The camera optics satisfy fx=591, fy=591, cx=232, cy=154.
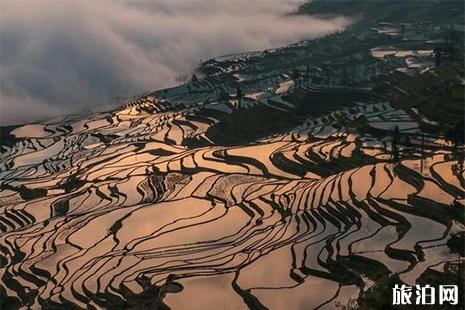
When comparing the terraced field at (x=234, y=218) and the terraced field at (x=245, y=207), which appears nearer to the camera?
the terraced field at (x=245, y=207)

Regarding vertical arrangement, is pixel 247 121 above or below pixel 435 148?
above

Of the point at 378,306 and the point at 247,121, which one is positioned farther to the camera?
the point at 247,121

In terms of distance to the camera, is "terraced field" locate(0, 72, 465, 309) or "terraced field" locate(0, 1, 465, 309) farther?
"terraced field" locate(0, 72, 465, 309)

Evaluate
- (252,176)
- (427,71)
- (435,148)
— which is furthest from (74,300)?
(427,71)

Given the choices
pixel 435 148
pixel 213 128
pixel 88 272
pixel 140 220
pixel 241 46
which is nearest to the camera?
pixel 88 272

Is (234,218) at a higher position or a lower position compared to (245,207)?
lower

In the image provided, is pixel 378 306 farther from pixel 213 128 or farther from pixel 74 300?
pixel 213 128

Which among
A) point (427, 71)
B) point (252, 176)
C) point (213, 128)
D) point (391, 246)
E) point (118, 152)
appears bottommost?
point (391, 246)

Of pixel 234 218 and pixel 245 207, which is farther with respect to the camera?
pixel 245 207
